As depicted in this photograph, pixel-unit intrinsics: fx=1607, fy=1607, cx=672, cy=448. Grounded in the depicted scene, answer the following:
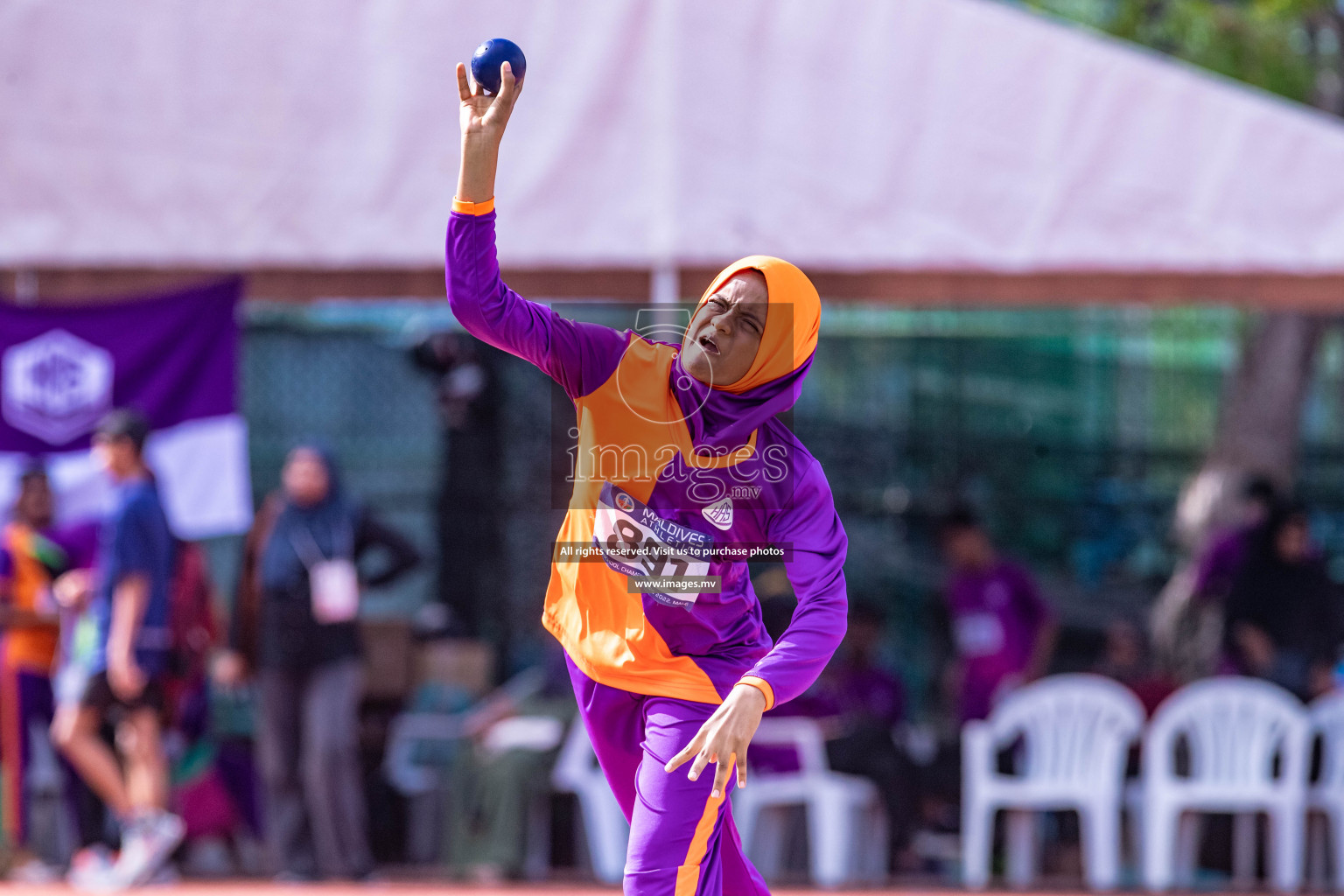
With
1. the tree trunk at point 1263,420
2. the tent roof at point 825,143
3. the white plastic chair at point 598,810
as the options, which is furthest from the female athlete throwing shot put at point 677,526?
the tree trunk at point 1263,420

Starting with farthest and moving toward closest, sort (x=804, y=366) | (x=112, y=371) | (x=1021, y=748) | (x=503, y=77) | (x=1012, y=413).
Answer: (x=1012, y=413)
(x=1021, y=748)
(x=112, y=371)
(x=804, y=366)
(x=503, y=77)

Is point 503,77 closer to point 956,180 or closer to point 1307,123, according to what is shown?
point 956,180

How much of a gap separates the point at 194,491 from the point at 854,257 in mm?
2996

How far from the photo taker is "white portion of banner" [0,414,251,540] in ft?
22.6

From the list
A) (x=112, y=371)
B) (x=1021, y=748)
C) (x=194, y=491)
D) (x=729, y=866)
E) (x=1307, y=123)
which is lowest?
(x=1021, y=748)

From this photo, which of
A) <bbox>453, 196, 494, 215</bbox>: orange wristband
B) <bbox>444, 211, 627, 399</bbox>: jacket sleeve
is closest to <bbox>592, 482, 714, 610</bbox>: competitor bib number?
<bbox>444, 211, 627, 399</bbox>: jacket sleeve

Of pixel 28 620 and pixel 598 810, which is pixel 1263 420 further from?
pixel 28 620

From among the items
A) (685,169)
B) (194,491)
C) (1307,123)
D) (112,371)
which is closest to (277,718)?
(194,491)

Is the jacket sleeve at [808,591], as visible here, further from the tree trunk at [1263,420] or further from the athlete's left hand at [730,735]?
the tree trunk at [1263,420]

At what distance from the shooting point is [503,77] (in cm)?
330

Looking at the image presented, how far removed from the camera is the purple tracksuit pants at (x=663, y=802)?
11.2ft

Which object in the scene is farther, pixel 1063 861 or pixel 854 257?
pixel 1063 861

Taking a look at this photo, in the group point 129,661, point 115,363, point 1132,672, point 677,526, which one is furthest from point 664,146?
point 1132,672

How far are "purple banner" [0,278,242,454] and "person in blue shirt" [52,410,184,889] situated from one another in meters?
0.13
